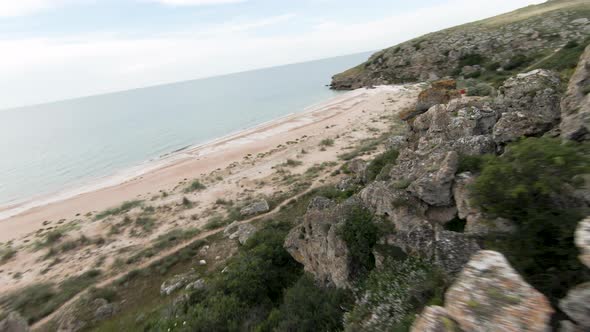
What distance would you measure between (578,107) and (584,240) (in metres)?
4.52

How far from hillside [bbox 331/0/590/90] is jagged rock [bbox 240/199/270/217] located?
1246 inches

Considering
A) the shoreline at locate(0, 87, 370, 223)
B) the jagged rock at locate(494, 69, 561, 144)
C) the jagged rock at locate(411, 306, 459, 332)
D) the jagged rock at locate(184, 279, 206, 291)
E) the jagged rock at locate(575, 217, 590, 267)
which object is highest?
the jagged rock at locate(494, 69, 561, 144)

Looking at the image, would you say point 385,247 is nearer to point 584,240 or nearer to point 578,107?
point 584,240

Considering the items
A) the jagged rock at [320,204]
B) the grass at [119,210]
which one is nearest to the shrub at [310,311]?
the jagged rock at [320,204]

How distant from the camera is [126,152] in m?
57.6

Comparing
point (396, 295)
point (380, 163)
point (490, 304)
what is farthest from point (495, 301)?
point (380, 163)

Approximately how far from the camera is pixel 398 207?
7664 millimetres

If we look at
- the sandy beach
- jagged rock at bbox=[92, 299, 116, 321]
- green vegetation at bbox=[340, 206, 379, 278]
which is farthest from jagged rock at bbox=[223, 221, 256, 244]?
green vegetation at bbox=[340, 206, 379, 278]

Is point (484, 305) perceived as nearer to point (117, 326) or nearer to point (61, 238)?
point (117, 326)

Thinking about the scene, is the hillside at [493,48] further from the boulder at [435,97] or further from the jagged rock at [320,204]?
the jagged rock at [320,204]

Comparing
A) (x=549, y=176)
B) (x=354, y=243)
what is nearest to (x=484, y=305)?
(x=549, y=176)

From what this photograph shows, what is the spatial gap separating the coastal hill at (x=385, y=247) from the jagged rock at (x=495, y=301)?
0.6 inches

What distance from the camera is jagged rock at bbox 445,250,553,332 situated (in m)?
3.28

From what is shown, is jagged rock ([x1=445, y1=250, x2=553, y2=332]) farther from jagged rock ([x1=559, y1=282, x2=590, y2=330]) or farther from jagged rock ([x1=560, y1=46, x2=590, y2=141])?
jagged rock ([x1=560, y1=46, x2=590, y2=141])
